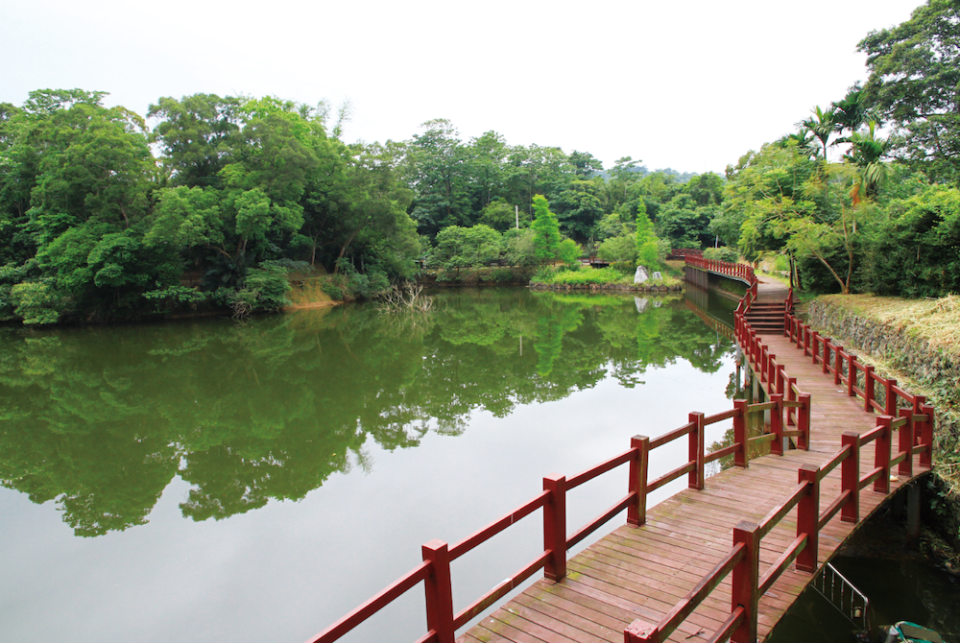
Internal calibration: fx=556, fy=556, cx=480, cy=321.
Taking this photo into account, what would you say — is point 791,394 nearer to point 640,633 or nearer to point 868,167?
point 640,633

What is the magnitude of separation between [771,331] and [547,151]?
163 ft

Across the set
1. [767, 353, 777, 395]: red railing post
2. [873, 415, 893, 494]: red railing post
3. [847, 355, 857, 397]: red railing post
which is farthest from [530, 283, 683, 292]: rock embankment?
[873, 415, 893, 494]: red railing post

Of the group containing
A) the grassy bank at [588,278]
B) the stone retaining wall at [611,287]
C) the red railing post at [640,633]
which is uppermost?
the grassy bank at [588,278]

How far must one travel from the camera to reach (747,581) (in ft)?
10.1

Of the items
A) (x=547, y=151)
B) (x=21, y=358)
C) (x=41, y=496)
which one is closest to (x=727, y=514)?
(x=41, y=496)

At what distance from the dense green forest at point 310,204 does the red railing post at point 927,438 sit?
20.2 ft

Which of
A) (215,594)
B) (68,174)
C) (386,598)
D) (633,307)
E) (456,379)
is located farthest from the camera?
(633,307)

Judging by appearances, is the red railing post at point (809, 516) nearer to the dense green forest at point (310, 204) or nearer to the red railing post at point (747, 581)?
the red railing post at point (747, 581)

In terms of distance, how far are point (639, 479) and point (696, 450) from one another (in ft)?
3.36

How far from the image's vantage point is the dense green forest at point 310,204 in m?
17.0

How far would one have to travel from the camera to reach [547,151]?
205ft

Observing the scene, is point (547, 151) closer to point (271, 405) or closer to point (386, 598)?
point (271, 405)

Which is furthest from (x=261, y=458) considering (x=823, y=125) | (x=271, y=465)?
(x=823, y=125)

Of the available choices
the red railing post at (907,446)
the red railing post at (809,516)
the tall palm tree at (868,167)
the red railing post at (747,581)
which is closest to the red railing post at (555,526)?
the red railing post at (747,581)
